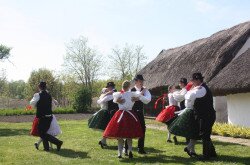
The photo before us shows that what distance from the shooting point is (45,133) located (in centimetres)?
1148

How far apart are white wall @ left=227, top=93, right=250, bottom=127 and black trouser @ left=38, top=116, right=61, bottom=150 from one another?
7234 mm

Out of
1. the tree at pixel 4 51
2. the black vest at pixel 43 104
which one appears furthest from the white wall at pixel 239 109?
the tree at pixel 4 51

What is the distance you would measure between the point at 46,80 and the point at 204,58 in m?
36.8

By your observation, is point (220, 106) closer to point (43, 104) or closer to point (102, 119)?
point (102, 119)

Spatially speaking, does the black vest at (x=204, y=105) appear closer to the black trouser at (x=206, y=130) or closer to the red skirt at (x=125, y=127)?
the black trouser at (x=206, y=130)

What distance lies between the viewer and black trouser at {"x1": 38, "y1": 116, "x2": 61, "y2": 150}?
11375 millimetres

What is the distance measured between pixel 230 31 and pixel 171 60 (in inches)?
234

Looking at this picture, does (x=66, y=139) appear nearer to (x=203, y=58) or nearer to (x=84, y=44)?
(x=203, y=58)

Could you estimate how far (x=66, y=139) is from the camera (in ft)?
48.1

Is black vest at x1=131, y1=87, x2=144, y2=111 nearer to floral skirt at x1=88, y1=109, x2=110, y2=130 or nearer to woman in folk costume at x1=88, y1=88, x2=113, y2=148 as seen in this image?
woman in folk costume at x1=88, y1=88, x2=113, y2=148

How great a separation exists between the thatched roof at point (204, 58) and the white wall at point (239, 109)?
3.61 meters

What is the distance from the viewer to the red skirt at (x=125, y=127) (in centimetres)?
929

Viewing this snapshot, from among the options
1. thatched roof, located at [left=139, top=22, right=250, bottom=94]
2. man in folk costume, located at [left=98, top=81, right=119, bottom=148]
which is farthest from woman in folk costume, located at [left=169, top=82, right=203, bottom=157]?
thatched roof, located at [left=139, top=22, right=250, bottom=94]

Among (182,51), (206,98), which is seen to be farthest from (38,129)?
(182,51)
